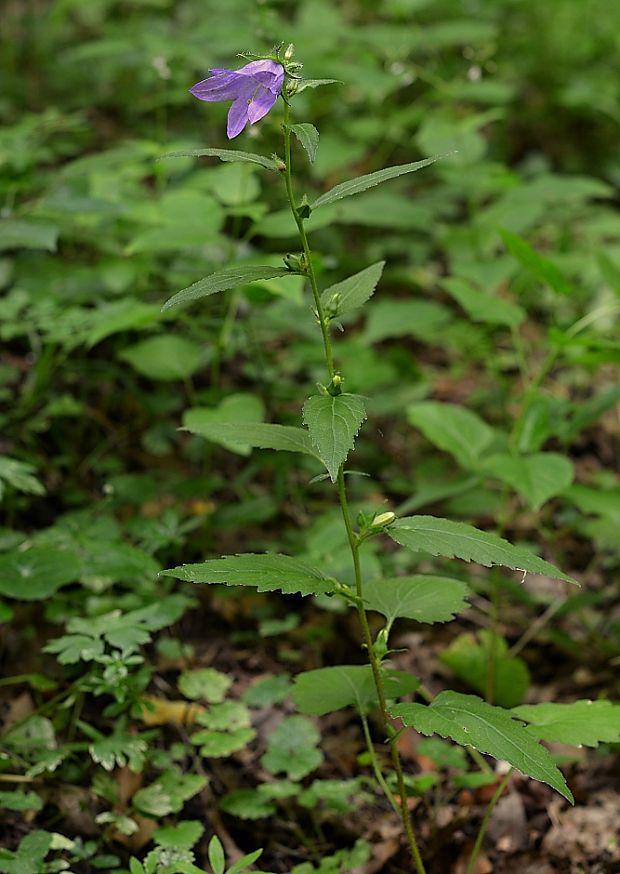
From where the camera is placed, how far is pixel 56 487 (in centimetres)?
303

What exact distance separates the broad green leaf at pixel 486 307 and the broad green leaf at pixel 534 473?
0.52 metres

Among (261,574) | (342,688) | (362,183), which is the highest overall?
(362,183)

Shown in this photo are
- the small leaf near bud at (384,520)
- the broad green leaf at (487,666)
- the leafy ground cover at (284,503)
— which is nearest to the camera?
the small leaf near bud at (384,520)

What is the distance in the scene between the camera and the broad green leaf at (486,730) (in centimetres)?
143

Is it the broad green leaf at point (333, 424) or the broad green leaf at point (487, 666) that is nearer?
the broad green leaf at point (333, 424)

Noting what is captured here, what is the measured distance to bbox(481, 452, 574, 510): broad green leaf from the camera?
2.43 m

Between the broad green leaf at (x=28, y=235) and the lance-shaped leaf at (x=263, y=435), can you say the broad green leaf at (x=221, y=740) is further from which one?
the broad green leaf at (x=28, y=235)

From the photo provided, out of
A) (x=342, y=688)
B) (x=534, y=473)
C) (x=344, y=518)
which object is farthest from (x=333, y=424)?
(x=534, y=473)

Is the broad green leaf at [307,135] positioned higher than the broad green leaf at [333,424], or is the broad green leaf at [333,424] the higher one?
the broad green leaf at [307,135]

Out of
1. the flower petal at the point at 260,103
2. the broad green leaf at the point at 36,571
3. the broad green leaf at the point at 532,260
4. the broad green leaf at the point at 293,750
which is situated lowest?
the broad green leaf at the point at 293,750

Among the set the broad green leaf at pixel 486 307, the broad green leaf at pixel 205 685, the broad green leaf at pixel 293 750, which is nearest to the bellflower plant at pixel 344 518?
the broad green leaf at pixel 293 750

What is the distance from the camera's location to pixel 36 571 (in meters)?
2.22

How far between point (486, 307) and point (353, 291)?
1.41 meters

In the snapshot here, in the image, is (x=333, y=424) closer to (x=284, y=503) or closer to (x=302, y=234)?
(x=302, y=234)
